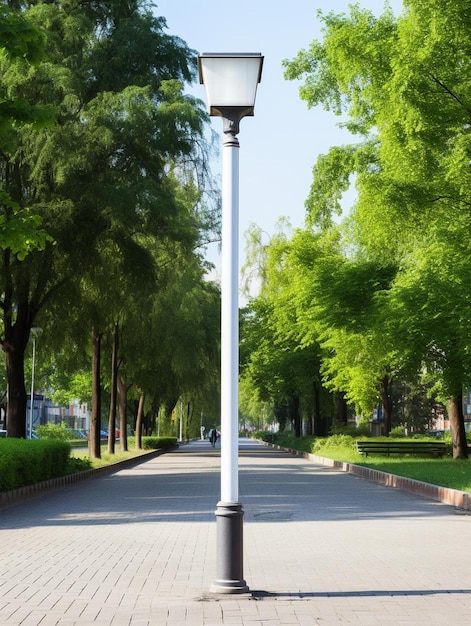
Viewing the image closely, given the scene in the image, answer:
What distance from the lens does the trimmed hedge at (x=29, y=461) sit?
19.2 m

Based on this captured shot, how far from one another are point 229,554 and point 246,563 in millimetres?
2357

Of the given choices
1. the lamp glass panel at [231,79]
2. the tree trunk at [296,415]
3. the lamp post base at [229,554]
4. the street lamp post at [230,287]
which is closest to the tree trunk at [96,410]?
the street lamp post at [230,287]

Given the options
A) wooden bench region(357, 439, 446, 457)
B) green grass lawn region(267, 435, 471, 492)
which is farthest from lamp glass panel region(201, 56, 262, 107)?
wooden bench region(357, 439, 446, 457)

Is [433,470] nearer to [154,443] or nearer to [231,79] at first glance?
[231,79]

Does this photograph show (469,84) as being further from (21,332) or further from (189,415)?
(189,415)

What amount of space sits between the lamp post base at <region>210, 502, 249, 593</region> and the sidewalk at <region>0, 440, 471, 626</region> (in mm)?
190

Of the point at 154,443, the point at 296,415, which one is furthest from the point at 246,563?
the point at 296,415

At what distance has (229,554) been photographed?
27.9ft

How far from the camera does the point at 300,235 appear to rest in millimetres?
41938

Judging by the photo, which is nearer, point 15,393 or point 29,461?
point 29,461

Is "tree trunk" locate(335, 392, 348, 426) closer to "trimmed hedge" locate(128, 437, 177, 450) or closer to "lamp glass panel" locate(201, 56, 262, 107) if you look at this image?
"trimmed hedge" locate(128, 437, 177, 450)

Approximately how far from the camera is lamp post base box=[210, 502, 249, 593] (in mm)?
8523

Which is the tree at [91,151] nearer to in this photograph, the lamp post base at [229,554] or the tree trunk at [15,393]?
the tree trunk at [15,393]

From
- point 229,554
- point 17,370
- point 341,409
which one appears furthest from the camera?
point 341,409
